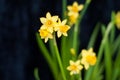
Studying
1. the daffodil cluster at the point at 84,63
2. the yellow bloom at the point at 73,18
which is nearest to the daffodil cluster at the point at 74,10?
the yellow bloom at the point at 73,18

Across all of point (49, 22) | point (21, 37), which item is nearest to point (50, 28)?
point (49, 22)

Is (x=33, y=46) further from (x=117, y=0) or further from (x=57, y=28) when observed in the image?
(x=57, y=28)

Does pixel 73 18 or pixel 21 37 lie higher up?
pixel 21 37

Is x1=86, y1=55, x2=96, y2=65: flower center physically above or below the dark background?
→ below

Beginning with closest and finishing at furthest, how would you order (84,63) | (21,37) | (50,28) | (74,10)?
(50,28)
(84,63)
(74,10)
(21,37)

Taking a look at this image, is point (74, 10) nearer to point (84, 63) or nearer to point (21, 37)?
point (84, 63)

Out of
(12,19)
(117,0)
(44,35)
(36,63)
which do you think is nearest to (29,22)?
(12,19)

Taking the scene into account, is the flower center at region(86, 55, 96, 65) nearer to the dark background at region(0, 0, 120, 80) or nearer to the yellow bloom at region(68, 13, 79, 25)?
the yellow bloom at region(68, 13, 79, 25)

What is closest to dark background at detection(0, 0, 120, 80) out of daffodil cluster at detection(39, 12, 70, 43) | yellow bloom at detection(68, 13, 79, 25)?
yellow bloom at detection(68, 13, 79, 25)

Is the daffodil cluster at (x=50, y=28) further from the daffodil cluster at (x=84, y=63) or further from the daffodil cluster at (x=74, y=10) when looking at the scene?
the daffodil cluster at (x=74, y=10)
